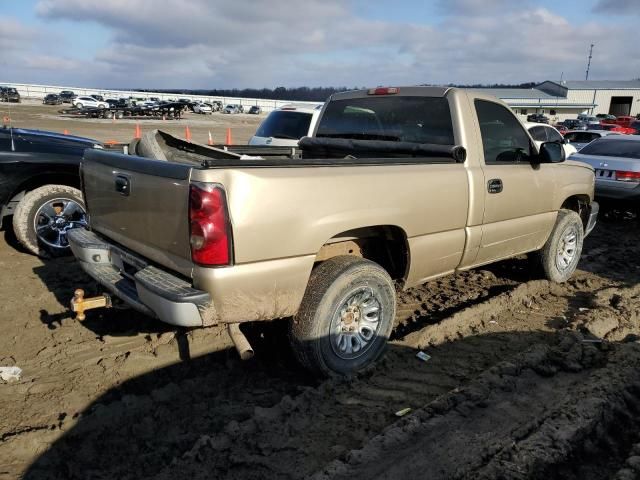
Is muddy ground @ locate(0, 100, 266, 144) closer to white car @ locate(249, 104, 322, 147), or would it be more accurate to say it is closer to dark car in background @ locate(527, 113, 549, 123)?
white car @ locate(249, 104, 322, 147)

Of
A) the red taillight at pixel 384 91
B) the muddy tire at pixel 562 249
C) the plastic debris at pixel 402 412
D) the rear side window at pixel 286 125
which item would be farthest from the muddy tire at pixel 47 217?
the muddy tire at pixel 562 249

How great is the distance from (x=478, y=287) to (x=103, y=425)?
13.3 feet

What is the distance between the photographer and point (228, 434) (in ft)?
9.49

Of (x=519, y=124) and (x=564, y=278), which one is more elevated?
(x=519, y=124)

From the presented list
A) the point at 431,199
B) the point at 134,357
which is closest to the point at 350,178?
the point at 431,199

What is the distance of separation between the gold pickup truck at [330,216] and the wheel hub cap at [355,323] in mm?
10

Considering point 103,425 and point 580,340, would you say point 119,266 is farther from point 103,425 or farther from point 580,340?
point 580,340

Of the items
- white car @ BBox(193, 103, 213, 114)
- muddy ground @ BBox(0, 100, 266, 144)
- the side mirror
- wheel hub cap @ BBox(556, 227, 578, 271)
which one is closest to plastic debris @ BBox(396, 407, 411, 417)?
the side mirror

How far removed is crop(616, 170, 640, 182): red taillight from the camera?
8.95 m

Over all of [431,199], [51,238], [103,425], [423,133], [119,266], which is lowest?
[103,425]

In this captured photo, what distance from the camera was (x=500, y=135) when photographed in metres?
4.63

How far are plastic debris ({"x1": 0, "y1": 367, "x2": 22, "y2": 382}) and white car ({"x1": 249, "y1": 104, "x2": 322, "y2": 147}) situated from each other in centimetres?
705

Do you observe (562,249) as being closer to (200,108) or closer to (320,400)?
(320,400)

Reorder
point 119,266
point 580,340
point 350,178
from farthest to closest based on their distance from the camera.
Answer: point 580,340, point 119,266, point 350,178
